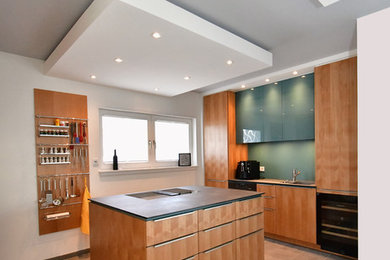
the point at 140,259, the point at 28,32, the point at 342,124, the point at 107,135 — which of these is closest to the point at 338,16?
the point at 342,124

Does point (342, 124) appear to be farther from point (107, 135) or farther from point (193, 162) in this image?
point (107, 135)

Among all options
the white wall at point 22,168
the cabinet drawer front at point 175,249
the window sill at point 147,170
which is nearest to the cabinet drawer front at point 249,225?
the cabinet drawer front at point 175,249

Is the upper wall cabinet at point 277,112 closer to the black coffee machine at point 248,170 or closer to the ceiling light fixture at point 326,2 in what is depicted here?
the black coffee machine at point 248,170

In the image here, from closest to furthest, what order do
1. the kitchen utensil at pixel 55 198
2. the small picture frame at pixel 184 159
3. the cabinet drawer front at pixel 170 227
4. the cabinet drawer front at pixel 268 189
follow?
the cabinet drawer front at pixel 170 227
the kitchen utensil at pixel 55 198
the cabinet drawer front at pixel 268 189
the small picture frame at pixel 184 159

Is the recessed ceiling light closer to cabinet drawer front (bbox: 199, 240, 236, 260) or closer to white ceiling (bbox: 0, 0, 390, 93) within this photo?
white ceiling (bbox: 0, 0, 390, 93)

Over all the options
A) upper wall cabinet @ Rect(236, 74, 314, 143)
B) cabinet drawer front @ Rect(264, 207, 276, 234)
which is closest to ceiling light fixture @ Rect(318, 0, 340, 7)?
upper wall cabinet @ Rect(236, 74, 314, 143)

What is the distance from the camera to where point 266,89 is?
14.1 feet

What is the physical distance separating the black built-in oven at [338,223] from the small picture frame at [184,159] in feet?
7.45

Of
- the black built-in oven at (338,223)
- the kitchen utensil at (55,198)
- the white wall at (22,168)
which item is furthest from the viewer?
the kitchen utensil at (55,198)

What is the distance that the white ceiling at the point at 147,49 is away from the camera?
191 centimetres

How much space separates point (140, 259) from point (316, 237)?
8.25ft

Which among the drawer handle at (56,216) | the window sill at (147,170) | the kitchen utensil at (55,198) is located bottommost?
the drawer handle at (56,216)

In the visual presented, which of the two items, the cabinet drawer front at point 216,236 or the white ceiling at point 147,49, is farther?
the cabinet drawer front at point 216,236

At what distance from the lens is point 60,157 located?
3328 mm
